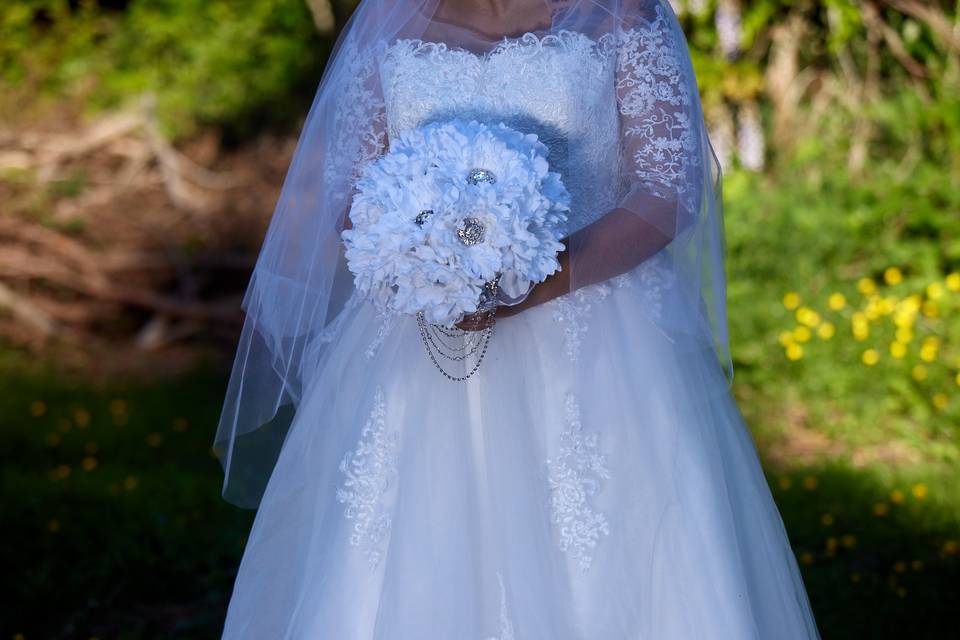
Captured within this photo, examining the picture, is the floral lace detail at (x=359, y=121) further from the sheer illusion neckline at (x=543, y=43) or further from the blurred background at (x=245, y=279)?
the blurred background at (x=245, y=279)

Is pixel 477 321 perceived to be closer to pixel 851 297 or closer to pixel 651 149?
pixel 651 149

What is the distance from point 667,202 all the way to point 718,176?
1.00 ft

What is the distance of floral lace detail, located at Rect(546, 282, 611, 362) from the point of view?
2.38 metres

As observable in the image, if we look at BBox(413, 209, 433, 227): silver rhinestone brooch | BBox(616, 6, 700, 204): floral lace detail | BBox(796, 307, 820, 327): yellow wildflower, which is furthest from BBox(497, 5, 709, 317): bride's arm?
BBox(796, 307, 820, 327): yellow wildflower

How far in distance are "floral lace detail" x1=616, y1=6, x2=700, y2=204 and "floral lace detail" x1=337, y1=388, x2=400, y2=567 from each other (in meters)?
0.74

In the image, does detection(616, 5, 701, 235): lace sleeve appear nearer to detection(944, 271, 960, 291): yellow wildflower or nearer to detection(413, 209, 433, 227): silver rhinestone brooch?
detection(413, 209, 433, 227): silver rhinestone brooch

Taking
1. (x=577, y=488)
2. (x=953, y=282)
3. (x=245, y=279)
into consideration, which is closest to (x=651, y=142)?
(x=577, y=488)

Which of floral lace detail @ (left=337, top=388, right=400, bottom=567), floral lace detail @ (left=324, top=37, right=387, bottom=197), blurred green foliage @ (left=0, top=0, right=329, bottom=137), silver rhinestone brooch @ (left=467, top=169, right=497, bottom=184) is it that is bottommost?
floral lace detail @ (left=337, top=388, right=400, bottom=567)

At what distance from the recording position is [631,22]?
7.88 feet

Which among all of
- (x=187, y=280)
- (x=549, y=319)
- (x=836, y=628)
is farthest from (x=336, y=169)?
(x=187, y=280)

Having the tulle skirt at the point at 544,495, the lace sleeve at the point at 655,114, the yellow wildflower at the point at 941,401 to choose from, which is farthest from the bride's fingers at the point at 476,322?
the yellow wildflower at the point at 941,401

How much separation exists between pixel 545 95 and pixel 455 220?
1.41ft

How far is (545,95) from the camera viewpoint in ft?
7.82

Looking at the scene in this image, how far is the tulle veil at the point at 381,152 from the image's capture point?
2393 millimetres
